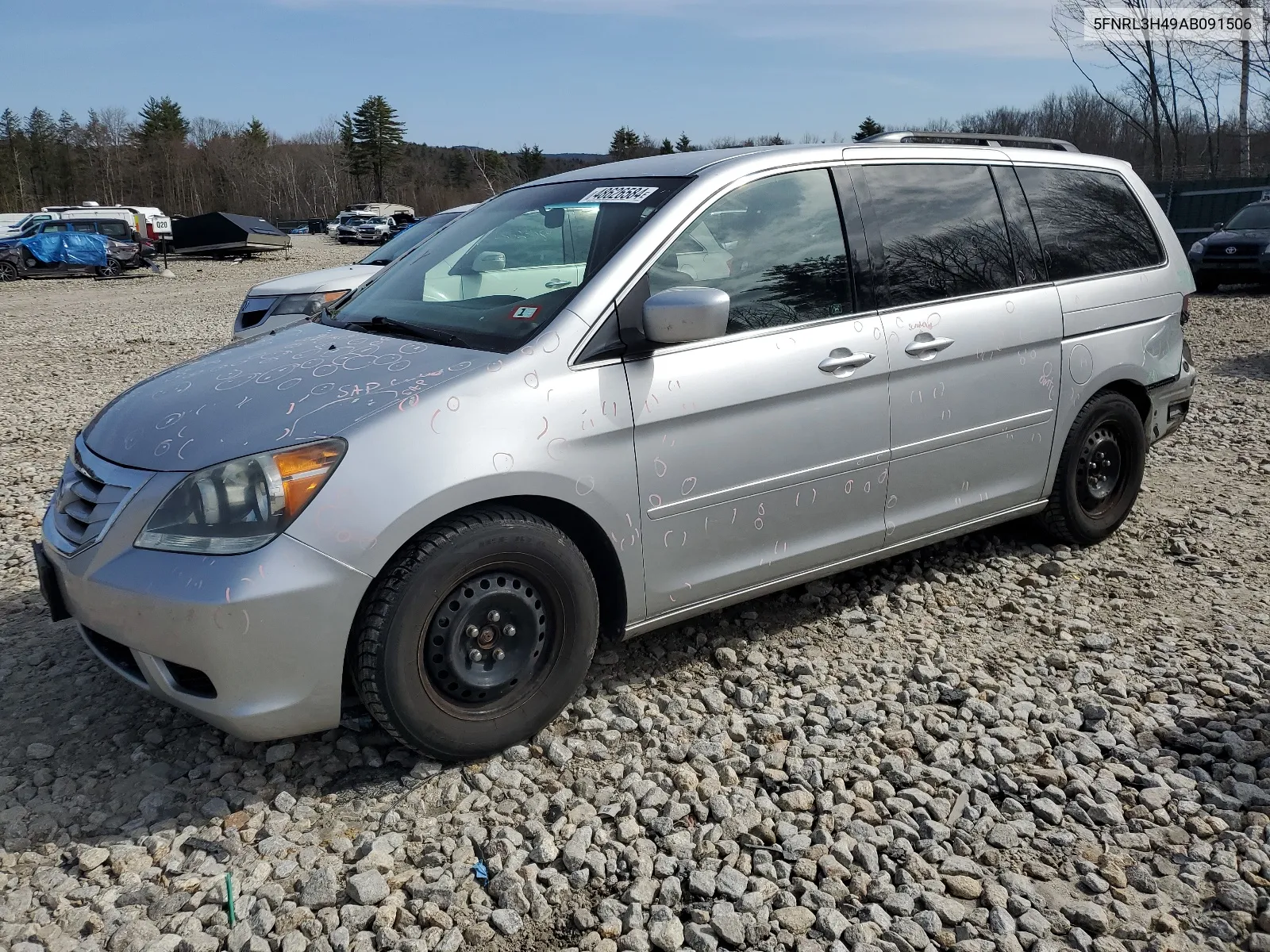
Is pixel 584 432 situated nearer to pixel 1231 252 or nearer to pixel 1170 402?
pixel 1170 402

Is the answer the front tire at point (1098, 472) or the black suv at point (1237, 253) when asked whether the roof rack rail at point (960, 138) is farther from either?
the black suv at point (1237, 253)

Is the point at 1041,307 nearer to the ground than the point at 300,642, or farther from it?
farther from it

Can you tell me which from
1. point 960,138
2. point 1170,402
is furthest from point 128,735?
point 1170,402

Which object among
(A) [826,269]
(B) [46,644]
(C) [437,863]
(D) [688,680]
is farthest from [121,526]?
(A) [826,269]

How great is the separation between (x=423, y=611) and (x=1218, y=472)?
552 cm

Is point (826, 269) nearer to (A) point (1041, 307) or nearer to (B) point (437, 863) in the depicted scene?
(A) point (1041, 307)

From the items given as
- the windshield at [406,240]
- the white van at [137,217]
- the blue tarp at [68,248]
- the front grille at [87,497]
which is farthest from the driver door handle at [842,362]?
the white van at [137,217]

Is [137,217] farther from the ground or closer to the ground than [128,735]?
farther from the ground

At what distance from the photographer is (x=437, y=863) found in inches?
107

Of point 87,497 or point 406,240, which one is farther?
point 406,240

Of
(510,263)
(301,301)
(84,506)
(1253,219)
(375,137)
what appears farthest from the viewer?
(375,137)

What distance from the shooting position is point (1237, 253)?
16953 millimetres

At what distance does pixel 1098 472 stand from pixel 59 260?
31436 millimetres

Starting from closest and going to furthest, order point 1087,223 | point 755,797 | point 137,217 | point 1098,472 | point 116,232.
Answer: point 755,797 < point 1087,223 < point 1098,472 < point 116,232 < point 137,217
